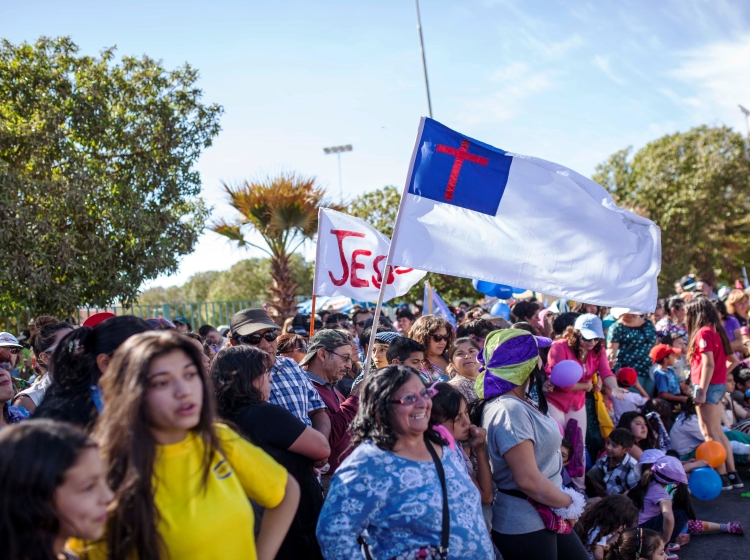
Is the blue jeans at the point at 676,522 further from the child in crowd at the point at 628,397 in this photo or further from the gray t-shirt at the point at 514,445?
the gray t-shirt at the point at 514,445

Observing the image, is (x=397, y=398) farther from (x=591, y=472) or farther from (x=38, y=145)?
(x=38, y=145)

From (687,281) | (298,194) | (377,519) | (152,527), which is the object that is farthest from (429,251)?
(687,281)

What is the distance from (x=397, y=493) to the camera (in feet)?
8.61

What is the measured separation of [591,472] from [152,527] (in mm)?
5176

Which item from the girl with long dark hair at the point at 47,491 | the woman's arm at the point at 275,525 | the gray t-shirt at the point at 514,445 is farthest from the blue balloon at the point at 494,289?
the girl with long dark hair at the point at 47,491

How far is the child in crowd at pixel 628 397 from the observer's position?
23.7 ft

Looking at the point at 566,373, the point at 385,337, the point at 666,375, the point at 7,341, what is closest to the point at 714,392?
the point at 666,375

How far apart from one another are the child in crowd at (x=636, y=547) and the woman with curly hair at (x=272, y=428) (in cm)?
245

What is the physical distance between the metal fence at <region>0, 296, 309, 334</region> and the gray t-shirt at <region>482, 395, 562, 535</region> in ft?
26.3

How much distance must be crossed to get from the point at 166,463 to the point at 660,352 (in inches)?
291

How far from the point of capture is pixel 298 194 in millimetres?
11297

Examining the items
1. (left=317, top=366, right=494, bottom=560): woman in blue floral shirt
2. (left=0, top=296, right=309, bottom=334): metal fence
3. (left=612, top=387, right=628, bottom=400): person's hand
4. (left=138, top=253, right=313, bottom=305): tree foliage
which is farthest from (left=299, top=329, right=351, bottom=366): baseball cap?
(left=138, top=253, right=313, bottom=305): tree foliage

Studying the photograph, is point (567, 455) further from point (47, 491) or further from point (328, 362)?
point (47, 491)

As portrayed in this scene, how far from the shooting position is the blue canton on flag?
4500mm
